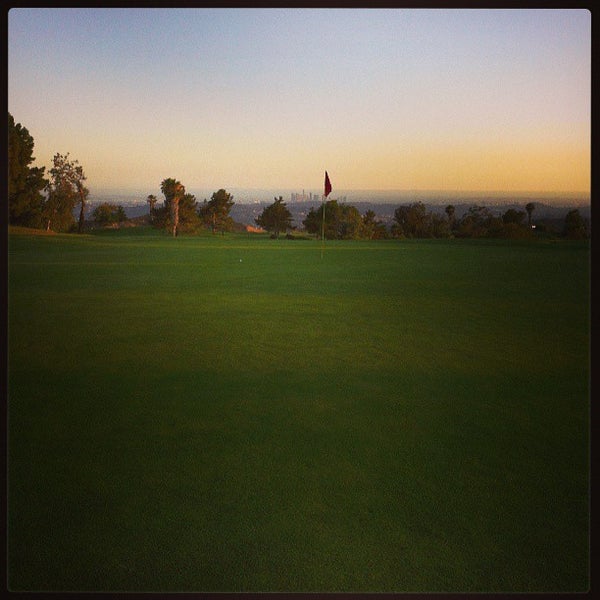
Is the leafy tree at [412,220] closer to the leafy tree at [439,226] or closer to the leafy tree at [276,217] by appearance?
the leafy tree at [439,226]

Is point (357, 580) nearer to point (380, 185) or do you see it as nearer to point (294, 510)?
point (294, 510)

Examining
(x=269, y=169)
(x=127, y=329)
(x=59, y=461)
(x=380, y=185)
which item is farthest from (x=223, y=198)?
(x=59, y=461)

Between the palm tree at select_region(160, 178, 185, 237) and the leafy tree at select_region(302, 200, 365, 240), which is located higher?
the palm tree at select_region(160, 178, 185, 237)

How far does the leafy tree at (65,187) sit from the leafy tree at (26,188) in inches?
41.8

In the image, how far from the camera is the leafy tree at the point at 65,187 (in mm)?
34031

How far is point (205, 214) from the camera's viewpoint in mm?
50188

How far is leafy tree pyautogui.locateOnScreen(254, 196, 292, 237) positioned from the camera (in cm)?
4956

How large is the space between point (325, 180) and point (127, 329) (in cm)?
1056

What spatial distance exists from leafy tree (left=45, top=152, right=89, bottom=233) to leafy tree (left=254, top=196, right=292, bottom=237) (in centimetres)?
1731

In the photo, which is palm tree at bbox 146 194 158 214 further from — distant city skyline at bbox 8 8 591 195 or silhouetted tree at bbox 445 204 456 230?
distant city skyline at bbox 8 8 591 195

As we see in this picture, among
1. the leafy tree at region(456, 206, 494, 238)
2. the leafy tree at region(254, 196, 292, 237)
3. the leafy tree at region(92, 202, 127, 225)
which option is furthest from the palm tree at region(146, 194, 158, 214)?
the leafy tree at region(456, 206, 494, 238)

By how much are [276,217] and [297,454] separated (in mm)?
47273

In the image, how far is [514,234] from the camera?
28.2 meters

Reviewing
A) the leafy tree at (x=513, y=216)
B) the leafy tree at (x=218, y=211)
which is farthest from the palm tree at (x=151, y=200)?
the leafy tree at (x=513, y=216)
